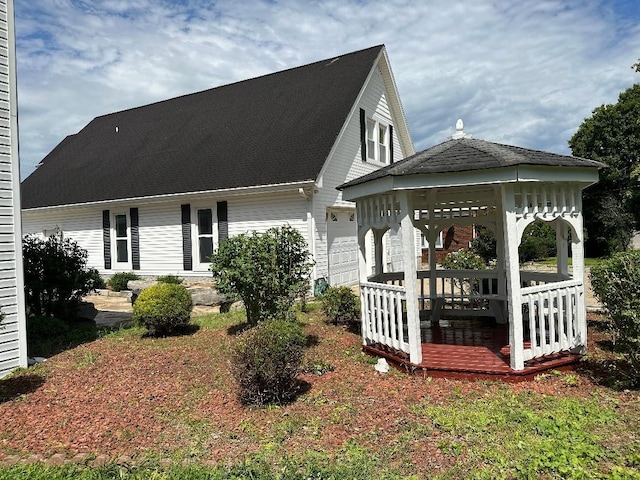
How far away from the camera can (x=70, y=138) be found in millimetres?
25781

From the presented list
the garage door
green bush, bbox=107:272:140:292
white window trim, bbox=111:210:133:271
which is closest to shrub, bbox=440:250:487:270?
the garage door

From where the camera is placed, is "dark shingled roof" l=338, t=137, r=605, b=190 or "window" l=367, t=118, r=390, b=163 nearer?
"dark shingled roof" l=338, t=137, r=605, b=190

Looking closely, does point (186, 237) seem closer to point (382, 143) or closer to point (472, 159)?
point (382, 143)

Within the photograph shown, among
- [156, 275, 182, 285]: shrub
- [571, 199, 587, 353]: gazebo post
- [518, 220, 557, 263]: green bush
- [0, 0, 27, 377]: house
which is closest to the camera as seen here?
[571, 199, 587, 353]: gazebo post

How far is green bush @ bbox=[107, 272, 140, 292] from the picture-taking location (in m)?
16.0

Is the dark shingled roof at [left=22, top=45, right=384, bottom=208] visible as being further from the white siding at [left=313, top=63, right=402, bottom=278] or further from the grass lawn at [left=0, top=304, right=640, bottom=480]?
the grass lawn at [left=0, top=304, right=640, bottom=480]

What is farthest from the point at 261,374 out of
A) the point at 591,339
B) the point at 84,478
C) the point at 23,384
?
the point at 591,339

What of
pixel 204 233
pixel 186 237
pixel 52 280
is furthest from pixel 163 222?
pixel 52 280

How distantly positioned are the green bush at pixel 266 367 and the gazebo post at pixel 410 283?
1.59 m

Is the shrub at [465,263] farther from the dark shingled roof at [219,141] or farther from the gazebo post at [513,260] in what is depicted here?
the gazebo post at [513,260]

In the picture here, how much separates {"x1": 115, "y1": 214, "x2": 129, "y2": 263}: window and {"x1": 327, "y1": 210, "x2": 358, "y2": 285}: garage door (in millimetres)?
8389

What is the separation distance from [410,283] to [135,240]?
13.4 meters

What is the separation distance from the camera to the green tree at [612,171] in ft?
84.7

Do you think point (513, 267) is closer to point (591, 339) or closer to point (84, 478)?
point (591, 339)
